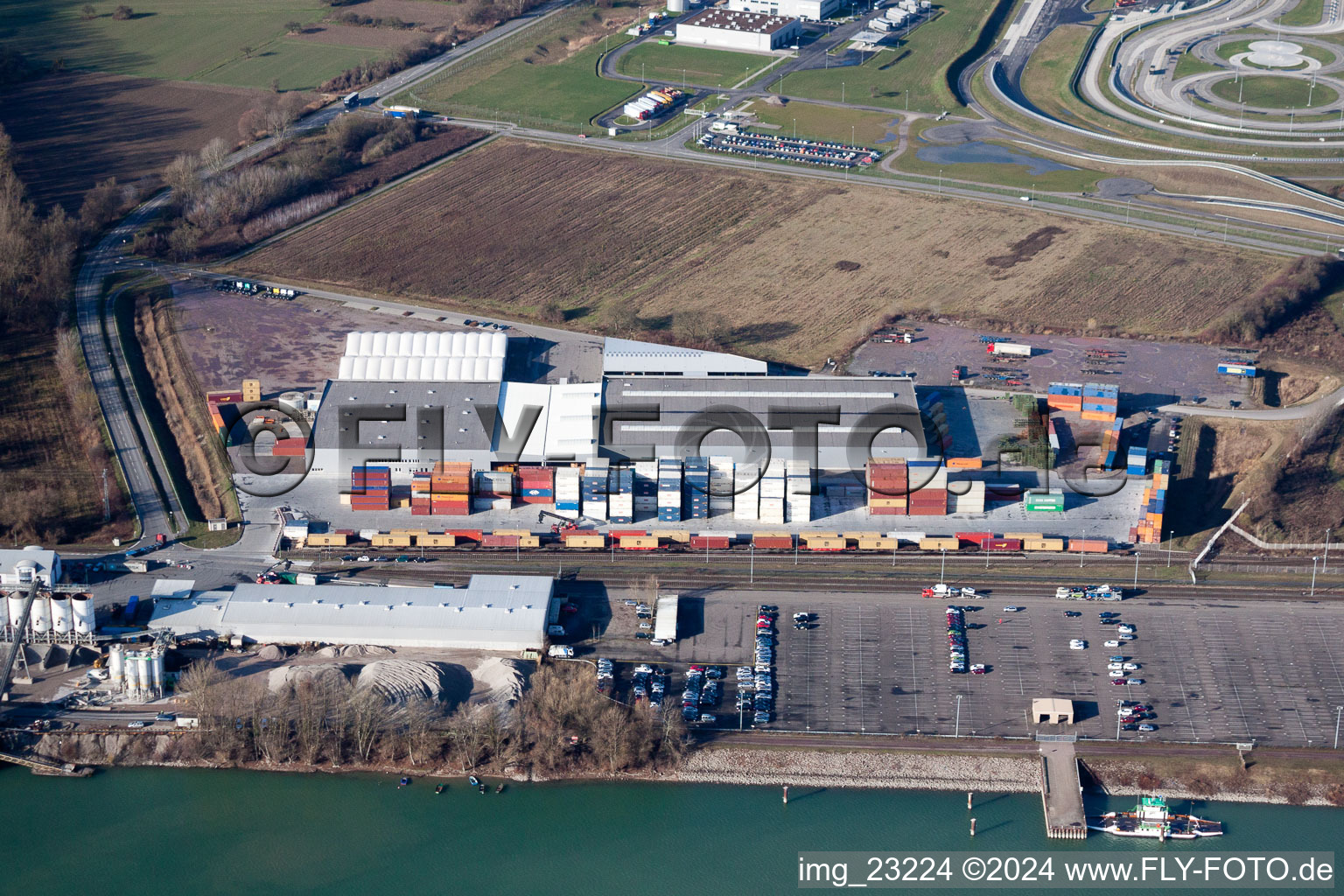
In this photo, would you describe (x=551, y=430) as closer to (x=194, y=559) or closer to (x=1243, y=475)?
(x=194, y=559)

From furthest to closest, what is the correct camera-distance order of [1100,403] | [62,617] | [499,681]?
1. [1100,403]
2. [62,617]
3. [499,681]

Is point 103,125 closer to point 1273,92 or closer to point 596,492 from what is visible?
point 596,492

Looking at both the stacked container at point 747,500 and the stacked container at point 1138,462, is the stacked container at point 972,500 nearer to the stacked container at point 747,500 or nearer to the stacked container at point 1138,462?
the stacked container at point 1138,462

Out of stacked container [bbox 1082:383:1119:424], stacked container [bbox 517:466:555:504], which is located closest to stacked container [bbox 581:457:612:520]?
stacked container [bbox 517:466:555:504]

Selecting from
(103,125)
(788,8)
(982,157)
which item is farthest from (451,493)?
(788,8)

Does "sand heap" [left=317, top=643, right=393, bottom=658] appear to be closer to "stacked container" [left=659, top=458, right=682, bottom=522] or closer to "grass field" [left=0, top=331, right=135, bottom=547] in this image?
"grass field" [left=0, top=331, right=135, bottom=547]
